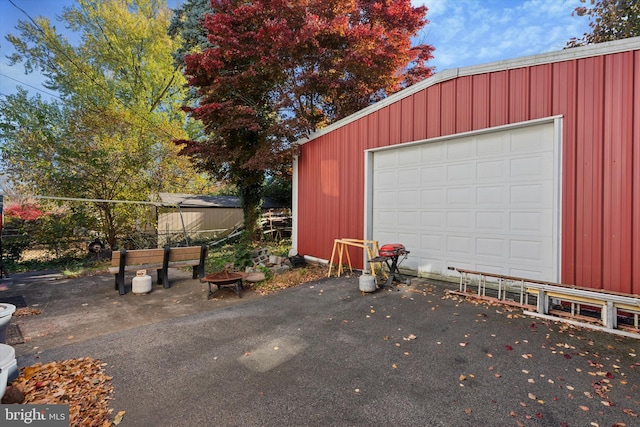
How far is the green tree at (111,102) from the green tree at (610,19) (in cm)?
1636

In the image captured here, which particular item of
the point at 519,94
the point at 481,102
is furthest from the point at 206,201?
the point at 519,94

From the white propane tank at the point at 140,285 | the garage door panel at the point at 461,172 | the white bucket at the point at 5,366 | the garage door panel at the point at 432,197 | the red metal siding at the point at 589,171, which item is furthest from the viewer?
the garage door panel at the point at 432,197

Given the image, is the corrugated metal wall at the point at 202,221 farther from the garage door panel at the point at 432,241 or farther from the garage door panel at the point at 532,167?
the garage door panel at the point at 532,167

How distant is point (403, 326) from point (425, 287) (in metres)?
1.77

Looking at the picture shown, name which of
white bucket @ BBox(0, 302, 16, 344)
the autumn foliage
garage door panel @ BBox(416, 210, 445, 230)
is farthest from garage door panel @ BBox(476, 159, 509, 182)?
the autumn foliage

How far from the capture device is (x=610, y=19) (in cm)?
955

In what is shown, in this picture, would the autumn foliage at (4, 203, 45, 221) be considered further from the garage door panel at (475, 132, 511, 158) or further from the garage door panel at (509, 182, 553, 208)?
the garage door panel at (509, 182, 553, 208)

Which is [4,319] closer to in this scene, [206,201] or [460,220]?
[460,220]

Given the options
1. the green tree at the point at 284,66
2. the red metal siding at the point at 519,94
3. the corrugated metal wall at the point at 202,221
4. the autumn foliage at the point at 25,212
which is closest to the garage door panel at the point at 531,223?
the red metal siding at the point at 519,94

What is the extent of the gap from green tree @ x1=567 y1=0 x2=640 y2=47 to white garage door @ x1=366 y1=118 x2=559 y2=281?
915 centimetres

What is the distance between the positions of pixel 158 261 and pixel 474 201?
241 inches

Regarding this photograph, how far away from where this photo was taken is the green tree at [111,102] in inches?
393

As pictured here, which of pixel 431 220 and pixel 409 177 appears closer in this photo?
pixel 431 220

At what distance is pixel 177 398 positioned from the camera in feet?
7.50
